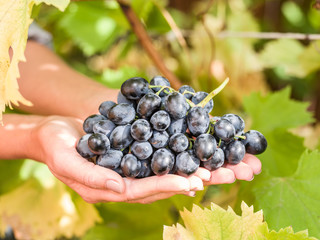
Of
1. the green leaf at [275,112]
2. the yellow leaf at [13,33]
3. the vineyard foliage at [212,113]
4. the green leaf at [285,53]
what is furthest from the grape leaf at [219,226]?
the green leaf at [285,53]

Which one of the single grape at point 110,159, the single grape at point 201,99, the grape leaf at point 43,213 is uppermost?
the single grape at point 201,99

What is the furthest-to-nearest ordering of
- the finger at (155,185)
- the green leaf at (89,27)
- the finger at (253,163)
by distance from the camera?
the green leaf at (89,27) < the finger at (253,163) < the finger at (155,185)

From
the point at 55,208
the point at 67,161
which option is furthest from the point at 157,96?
the point at 55,208

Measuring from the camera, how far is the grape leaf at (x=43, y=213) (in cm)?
120

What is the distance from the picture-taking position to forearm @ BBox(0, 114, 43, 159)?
83cm

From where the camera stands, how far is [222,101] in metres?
1.56

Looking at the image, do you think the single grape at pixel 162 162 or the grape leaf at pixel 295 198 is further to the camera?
the grape leaf at pixel 295 198

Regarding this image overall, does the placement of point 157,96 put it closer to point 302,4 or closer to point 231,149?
point 231,149

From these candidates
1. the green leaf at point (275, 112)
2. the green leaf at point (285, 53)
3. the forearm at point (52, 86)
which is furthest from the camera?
the green leaf at point (285, 53)

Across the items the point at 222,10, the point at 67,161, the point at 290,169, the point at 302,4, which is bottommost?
the point at 67,161

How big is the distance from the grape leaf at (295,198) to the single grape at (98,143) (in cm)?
36

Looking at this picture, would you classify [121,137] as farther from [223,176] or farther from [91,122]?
[223,176]

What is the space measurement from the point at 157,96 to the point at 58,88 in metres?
0.48

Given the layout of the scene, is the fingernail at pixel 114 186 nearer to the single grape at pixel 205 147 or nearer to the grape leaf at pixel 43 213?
the single grape at pixel 205 147
